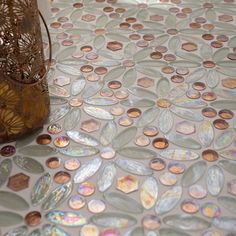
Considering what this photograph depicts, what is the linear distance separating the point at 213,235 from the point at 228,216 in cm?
3

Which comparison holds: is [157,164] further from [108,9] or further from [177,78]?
[108,9]

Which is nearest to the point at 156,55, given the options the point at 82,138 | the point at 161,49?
the point at 161,49

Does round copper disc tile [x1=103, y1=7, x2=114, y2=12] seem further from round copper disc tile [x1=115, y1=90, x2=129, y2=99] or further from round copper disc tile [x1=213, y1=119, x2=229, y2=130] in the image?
round copper disc tile [x1=213, y1=119, x2=229, y2=130]

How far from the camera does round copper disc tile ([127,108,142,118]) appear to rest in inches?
25.6

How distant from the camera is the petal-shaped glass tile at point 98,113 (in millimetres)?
649

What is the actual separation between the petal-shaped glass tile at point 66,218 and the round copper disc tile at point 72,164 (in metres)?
0.07

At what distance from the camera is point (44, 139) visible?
618 mm

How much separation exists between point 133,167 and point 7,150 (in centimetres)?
18

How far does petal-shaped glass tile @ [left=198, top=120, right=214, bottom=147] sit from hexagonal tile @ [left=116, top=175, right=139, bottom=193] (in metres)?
0.12

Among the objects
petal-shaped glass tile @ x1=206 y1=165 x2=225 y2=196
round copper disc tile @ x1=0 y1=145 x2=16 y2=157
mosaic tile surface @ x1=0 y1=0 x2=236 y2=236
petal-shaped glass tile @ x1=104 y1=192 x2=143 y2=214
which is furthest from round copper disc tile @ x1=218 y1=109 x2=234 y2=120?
round copper disc tile @ x1=0 y1=145 x2=16 y2=157

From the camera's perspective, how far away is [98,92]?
2.27 ft

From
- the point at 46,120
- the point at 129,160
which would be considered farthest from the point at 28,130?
the point at 129,160

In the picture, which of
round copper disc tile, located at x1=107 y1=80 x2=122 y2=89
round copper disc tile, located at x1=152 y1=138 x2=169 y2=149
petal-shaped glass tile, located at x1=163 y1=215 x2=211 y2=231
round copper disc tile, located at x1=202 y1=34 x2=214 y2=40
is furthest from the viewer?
round copper disc tile, located at x1=202 y1=34 x2=214 y2=40

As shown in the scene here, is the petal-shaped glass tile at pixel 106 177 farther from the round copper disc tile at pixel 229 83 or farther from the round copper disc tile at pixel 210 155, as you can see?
the round copper disc tile at pixel 229 83
